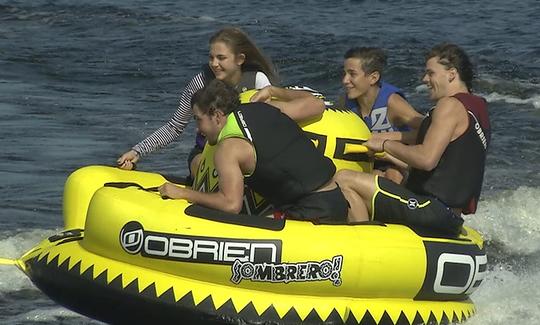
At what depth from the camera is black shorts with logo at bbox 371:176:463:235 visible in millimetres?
7074

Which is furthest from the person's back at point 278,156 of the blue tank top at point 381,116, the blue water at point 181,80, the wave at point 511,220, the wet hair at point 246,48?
the wave at point 511,220

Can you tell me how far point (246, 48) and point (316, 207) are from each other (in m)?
1.21

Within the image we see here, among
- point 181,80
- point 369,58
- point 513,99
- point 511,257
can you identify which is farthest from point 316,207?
point 181,80

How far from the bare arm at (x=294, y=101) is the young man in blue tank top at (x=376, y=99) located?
1.16 ft

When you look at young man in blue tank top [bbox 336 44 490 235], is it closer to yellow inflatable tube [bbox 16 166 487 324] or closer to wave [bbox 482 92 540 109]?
yellow inflatable tube [bbox 16 166 487 324]

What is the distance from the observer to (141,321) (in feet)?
22.4

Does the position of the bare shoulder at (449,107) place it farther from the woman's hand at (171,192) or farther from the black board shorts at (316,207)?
the woman's hand at (171,192)

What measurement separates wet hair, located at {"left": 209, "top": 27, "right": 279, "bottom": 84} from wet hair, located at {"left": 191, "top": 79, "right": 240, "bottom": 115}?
0.78 m

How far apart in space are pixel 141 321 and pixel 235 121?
1.18 m

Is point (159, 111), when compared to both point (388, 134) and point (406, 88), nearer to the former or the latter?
point (406, 88)

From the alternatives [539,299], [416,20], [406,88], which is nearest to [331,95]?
[406,88]

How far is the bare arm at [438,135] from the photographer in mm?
6961

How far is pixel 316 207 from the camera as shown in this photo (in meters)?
7.04

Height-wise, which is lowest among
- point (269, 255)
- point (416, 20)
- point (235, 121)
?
point (416, 20)
